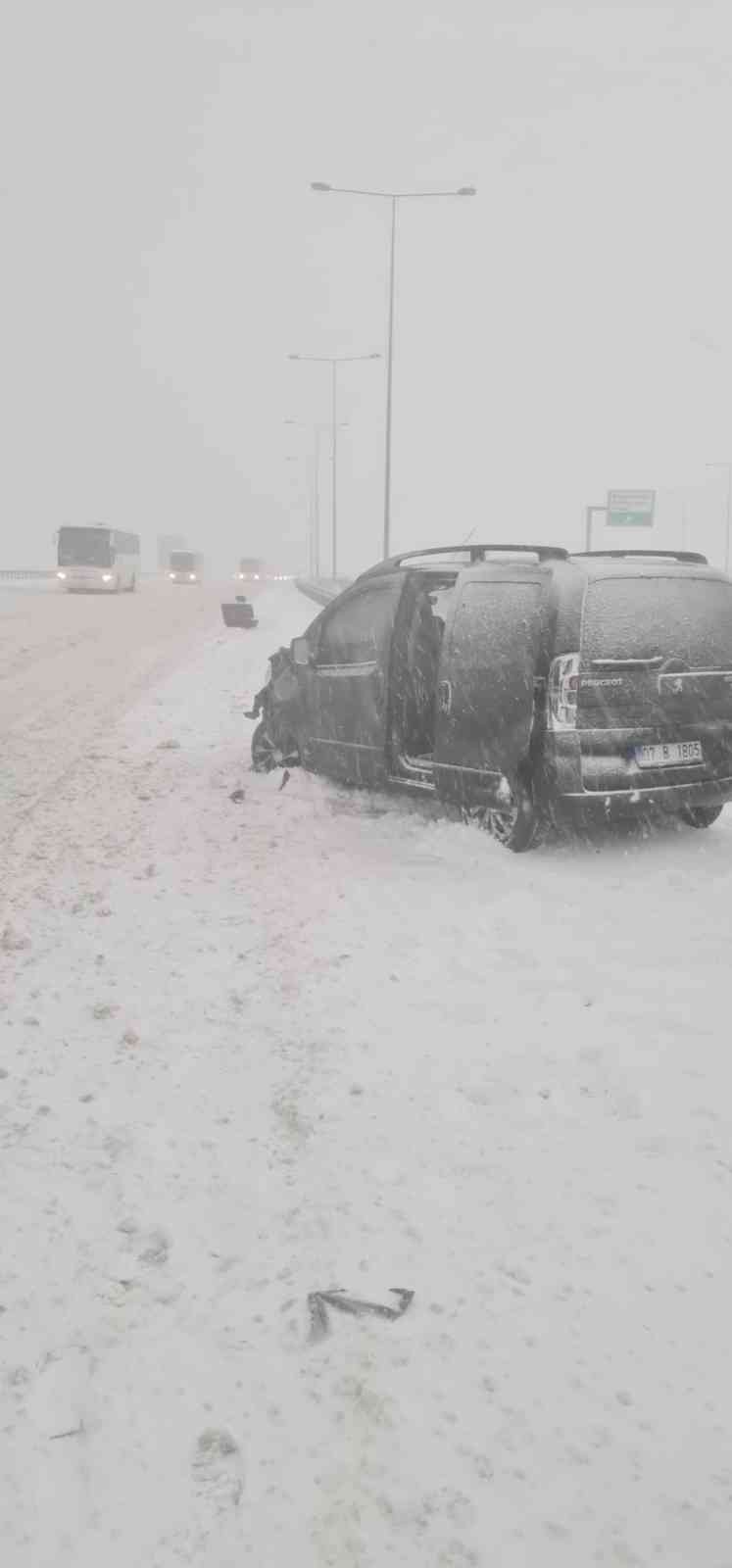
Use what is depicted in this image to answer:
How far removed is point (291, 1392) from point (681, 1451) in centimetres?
81

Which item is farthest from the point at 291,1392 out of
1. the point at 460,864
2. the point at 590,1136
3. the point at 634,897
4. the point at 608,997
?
the point at 460,864

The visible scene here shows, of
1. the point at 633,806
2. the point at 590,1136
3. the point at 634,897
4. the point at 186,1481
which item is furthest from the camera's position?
the point at 633,806

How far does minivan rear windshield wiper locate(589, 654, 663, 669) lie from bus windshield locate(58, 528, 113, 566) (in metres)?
35.9

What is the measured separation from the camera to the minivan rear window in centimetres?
565

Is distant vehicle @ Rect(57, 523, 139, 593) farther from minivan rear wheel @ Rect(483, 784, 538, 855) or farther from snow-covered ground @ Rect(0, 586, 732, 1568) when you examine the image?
snow-covered ground @ Rect(0, 586, 732, 1568)

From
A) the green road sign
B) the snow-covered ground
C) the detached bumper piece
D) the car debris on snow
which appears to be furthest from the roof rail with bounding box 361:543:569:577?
the green road sign

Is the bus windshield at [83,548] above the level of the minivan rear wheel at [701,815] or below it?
above

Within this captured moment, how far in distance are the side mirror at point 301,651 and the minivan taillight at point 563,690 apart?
101 inches

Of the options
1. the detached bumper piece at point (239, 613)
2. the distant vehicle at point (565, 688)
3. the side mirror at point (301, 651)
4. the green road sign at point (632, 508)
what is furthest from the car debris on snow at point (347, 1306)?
the green road sign at point (632, 508)

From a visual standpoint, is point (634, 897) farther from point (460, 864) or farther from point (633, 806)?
point (460, 864)

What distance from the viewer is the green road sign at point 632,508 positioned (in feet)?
158

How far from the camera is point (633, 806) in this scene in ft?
19.1

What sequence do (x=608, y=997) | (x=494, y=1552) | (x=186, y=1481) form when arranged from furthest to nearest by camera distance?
1. (x=608, y=997)
2. (x=186, y=1481)
3. (x=494, y=1552)

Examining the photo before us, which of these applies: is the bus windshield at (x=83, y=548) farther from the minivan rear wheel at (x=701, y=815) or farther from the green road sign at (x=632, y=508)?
the minivan rear wheel at (x=701, y=815)
